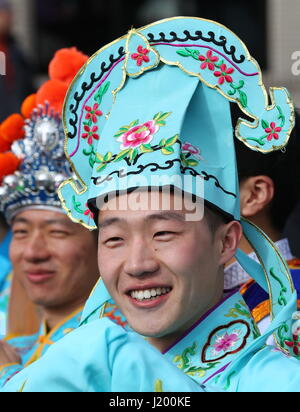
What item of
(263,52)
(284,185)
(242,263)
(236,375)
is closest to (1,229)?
(284,185)

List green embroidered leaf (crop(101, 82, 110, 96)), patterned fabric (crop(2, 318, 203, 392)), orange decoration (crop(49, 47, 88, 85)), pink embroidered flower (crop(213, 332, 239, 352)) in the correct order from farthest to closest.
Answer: orange decoration (crop(49, 47, 88, 85)) < green embroidered leaf (crop(101, 82, 110, 96)) < pink embroidered flower (crop(213, 332, 239, 352)) < patterned fabric (crop(2, 318, 203, 392))

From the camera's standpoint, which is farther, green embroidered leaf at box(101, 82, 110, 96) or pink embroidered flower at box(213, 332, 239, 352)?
green embroidered leaf at box(101, 82, 110, 96)

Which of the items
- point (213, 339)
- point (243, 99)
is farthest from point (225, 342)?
point (243, 99)

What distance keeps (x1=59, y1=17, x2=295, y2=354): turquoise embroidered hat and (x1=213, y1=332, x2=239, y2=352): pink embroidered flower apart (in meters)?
0.12

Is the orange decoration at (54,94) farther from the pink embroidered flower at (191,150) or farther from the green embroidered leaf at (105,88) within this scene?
the pink embroidered flower at (191,150)

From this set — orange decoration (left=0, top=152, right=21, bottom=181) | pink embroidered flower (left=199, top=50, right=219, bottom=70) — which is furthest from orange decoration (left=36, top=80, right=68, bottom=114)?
pink embroidered flower (left=199, top=50, right=219, bottom=70)

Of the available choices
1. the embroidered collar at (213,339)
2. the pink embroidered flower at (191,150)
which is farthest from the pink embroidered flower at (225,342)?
the pink embroidered flower at (191,150)

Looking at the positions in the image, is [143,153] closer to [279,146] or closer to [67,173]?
[279,146]

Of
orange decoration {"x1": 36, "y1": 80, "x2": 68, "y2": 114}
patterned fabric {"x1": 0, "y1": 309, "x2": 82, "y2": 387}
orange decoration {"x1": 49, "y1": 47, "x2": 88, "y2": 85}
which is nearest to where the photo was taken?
orange decoration {"x1": 49, "y1": 47, "x2": 88, "y2": 85}

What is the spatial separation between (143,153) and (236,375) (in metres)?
0.61

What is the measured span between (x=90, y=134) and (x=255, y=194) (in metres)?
0.72

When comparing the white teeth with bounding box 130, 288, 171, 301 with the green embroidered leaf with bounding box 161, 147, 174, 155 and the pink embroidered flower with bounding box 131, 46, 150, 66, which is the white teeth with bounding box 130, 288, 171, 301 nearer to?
A: the green embroidered leaf with bounding box 161, 147, 174, 155

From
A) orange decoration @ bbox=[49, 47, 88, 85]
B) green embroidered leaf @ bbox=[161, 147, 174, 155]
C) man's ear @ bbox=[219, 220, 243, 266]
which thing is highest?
orange decoration @ bbox=[49, 47, 88, 85]

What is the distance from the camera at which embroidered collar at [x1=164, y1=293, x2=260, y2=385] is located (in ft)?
8.93
